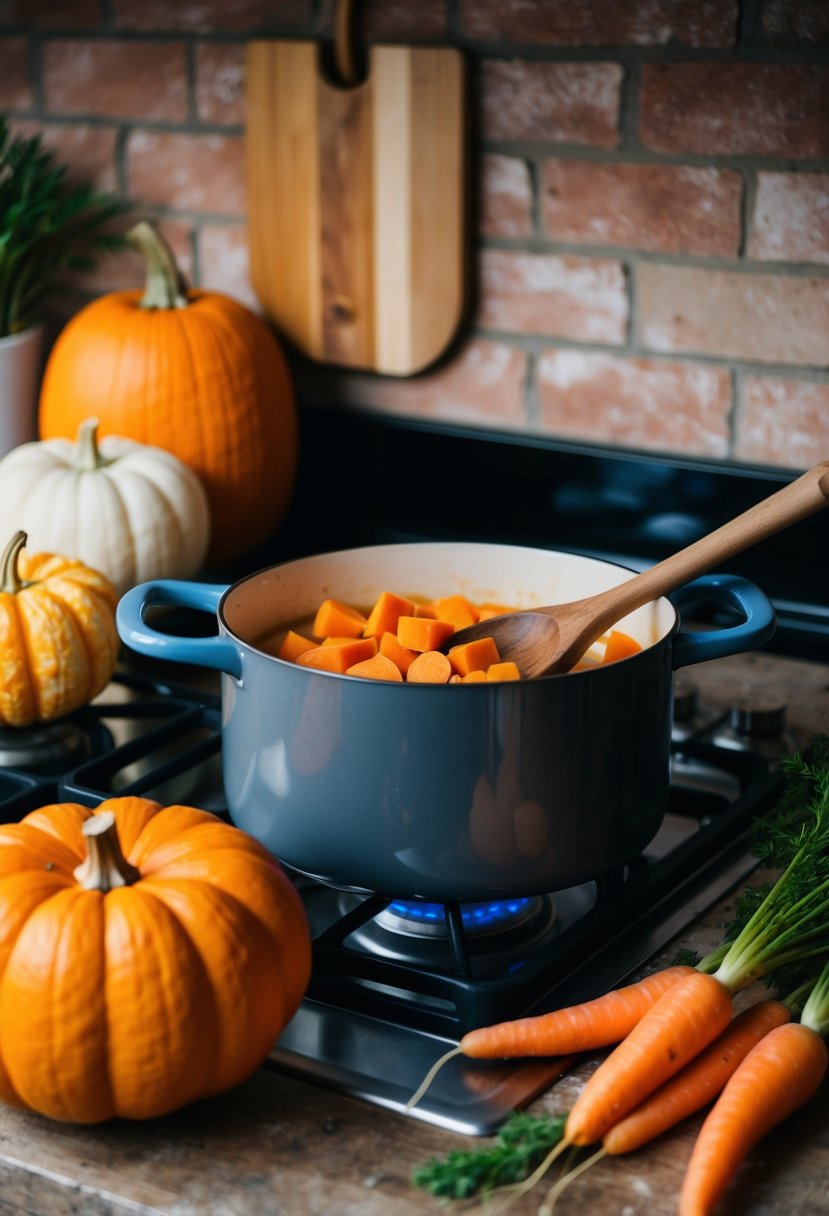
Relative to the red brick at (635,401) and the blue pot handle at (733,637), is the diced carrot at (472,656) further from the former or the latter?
the red brick at (635,401)

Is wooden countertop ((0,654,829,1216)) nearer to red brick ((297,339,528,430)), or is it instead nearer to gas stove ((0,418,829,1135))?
gas stove ((0,418,829,1135))

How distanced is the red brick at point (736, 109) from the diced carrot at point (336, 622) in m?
0.58

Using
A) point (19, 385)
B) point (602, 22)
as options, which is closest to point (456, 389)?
point (602, 22)

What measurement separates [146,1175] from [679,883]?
0.39 metres

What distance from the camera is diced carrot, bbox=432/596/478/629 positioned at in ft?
3.13

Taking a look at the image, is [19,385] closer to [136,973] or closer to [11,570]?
[11,570]

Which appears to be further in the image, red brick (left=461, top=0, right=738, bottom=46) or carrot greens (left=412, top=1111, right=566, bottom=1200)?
red brick (left=461, top=0, right=738, bottom=46)

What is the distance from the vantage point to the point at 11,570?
1.10 metres

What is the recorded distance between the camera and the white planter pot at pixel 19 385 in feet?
4.94

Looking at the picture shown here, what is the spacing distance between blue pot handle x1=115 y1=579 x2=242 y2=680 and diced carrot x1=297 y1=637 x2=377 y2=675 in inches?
2.3

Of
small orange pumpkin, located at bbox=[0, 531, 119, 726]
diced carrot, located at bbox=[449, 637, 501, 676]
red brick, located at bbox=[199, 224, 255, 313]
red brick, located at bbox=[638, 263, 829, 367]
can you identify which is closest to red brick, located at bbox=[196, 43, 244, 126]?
red brick, located at bbox=[199, 224, 255, 313]

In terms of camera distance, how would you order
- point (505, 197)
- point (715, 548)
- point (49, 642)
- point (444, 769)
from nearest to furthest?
point (444, 769), point (715, 548), point (49, 642), point (505, 197)

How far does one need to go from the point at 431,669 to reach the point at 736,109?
0.64 m

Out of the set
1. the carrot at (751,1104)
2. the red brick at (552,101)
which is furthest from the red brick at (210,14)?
the carrot at (751,1104)
